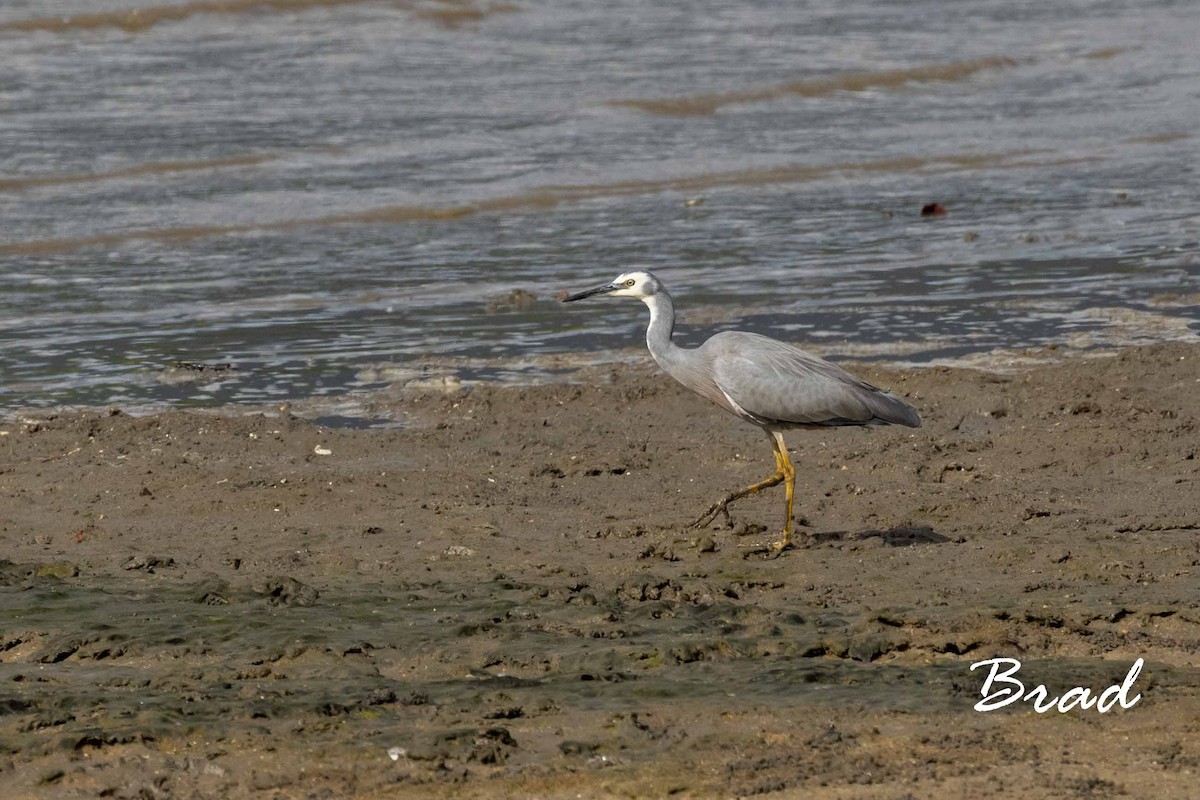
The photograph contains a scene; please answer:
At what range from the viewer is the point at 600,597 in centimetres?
650

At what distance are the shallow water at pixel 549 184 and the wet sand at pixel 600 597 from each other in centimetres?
140

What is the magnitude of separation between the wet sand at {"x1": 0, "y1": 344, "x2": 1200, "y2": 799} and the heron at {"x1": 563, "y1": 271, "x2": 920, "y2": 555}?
1.19 feet

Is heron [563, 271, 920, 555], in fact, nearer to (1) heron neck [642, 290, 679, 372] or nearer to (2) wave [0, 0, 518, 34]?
(1) heron neck [642, 290, 679, 372]

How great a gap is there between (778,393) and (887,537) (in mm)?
848

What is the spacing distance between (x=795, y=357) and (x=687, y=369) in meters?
0.54

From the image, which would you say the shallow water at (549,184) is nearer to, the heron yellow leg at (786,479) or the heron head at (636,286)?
the heron head at (636,286)

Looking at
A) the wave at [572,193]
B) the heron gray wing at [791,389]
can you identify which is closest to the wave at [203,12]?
the wave at [572,193]

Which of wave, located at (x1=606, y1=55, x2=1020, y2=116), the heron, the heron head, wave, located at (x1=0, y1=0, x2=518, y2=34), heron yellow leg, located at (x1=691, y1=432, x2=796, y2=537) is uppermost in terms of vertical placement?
wave, located at (x1=0, y1=0, x2=518, y2=34)

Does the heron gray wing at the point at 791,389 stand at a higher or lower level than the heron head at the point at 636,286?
lower

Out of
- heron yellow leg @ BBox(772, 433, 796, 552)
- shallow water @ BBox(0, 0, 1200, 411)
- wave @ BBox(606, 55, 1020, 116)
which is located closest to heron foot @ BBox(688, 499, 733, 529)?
heron yellow leg @ BBox(772, 433, 796, 552)

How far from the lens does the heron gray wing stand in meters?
7.97

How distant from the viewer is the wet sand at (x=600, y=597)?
→ 16.1 ft
